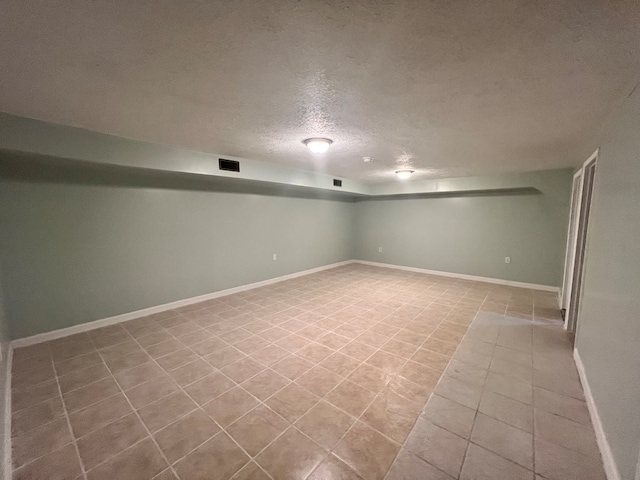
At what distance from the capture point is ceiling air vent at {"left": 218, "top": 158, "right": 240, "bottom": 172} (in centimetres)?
348

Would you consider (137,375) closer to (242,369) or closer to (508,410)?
(242,369)

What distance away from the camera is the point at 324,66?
131 cm


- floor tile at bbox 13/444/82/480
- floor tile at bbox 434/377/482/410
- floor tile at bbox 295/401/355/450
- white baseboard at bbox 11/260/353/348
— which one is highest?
white baseboard at bbox 11/260/353/348

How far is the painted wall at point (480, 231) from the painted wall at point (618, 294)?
299 cm

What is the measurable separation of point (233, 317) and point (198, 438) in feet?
6.35

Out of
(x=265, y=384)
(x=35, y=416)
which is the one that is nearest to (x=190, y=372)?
(x=265, y=384)

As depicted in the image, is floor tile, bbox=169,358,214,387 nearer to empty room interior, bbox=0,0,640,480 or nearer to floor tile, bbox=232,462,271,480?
empty room interior, bbox=0,0,640,480

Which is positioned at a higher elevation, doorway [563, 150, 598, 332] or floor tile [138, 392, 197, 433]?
doorway [563, 150, 598, 332]

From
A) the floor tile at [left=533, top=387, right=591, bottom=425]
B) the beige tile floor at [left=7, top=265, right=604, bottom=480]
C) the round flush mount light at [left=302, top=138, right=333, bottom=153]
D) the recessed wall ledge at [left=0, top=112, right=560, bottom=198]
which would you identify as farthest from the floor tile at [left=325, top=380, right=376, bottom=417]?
the recessed wall ledge at [left=0, top=112, right=560, bottom=198]

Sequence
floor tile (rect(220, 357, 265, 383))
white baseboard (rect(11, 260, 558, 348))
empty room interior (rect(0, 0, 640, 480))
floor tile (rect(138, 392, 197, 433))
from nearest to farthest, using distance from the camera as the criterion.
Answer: empty room interior (rect(0, 0, 640, 480)) → floor tile (rect(138, 392, 197, 433)) → floor tile (rect(220, 357, 265, 383)) → white baseboard (rect(11, 260, 558, 348))

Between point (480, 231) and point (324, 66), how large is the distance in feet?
17.7

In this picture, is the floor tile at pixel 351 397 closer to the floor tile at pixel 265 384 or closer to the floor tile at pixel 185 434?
the floor tile at pixel 265 384

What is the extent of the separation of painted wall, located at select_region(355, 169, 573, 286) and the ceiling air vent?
439 centimetres

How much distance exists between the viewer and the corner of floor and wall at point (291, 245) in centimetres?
147
